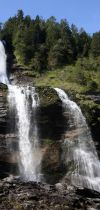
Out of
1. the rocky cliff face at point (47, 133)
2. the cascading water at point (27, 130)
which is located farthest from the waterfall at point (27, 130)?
the rocky cliff face at point (47, 133)

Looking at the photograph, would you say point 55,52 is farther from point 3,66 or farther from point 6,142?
point 6,142

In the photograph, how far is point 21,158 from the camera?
2322 inches

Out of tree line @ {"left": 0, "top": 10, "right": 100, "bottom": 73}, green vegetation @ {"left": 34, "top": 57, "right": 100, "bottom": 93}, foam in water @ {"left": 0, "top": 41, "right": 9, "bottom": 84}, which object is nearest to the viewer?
green vegetation @ {"left": 34, "top": 57, "right": 100, "bottom": 93}

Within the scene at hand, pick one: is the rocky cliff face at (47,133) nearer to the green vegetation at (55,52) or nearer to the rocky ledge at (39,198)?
the green vegetation at (55,52)

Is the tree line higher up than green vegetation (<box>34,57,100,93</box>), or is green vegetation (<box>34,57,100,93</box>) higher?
the tree line

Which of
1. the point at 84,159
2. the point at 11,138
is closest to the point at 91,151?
the point at 84,159

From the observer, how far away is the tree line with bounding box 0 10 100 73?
326 ft

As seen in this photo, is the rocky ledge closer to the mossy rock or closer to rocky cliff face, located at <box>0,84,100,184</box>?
rocky cliff face, located at <box>0,84,100,184</box>

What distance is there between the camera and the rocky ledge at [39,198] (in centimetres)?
3067

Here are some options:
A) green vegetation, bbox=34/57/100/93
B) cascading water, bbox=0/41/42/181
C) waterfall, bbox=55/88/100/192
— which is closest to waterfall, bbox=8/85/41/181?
cascading water, bbox=0/41/42/181

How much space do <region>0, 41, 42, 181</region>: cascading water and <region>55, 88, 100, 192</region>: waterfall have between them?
4.15 meters

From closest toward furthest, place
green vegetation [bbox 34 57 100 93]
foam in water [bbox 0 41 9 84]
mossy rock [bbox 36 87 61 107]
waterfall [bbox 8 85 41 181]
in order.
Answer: waterfall [bbox 8 85 41 181]
mossy rock [bbox 36 87 61 107]
green vegetation [bbox 34 57 100 93]
foam in water [bbox 0 41 9 84]

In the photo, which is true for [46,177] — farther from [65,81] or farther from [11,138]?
[65,81]

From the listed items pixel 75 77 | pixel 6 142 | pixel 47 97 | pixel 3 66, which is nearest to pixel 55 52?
pixel 3 66
